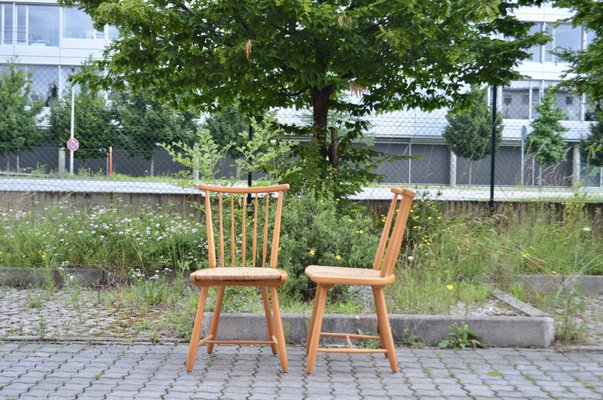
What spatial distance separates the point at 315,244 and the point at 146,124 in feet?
14.5

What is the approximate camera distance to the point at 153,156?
9.78 metres

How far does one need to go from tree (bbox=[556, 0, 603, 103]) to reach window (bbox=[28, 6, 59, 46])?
3122 centimetres

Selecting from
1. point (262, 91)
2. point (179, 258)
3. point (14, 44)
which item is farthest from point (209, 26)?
point (14, 44)

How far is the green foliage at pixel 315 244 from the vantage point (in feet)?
20.8

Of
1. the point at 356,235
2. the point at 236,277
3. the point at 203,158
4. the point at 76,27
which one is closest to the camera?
the point at 236,277

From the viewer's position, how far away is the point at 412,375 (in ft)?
→ 14.9

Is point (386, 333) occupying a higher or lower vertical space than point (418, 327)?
higher

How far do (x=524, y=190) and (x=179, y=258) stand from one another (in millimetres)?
4509

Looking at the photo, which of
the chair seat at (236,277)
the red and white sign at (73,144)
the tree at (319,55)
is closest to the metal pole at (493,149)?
the tree at (319,55)

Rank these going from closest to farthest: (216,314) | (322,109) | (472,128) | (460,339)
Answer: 1. (216,314)
2. (460,339)
3. (322,109)
4. (472,128)

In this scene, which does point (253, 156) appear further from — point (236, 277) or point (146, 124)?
point (236, 277)

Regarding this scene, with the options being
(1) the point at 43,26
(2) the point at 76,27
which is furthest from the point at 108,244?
(1) the point at 43,26

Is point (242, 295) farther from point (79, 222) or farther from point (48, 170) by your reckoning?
point (48, 170)

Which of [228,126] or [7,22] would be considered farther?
[7,22]
